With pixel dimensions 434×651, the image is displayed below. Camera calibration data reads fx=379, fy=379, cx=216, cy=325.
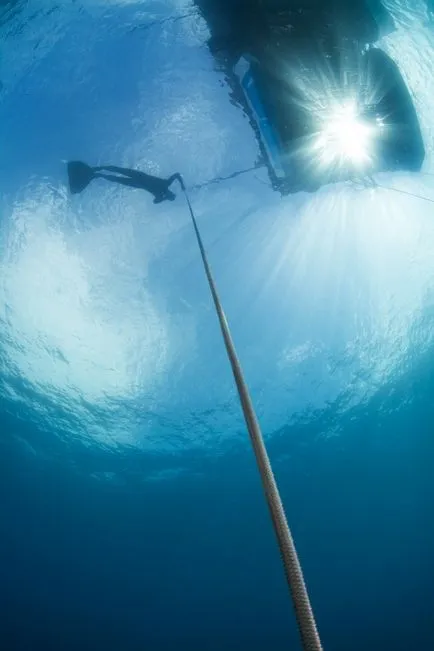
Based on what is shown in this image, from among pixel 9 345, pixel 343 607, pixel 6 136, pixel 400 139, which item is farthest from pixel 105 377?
pixel 343 607

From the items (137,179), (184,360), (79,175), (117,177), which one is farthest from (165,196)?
(184,360)

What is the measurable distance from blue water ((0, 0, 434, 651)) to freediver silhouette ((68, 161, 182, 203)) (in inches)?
8.2

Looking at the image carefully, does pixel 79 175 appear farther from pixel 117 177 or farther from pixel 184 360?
pixel 184 360

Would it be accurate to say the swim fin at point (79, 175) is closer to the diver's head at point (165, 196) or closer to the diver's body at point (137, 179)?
the diver's body at point (137, 179)

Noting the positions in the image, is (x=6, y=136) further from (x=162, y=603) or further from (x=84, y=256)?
Answer: (x=162, y=603)

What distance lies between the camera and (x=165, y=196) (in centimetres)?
805

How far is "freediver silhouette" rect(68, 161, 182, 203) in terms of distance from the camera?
765cm

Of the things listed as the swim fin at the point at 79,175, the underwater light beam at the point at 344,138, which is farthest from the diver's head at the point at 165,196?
the underwater light beam at the point at 344,138

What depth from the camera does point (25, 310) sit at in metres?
11.1

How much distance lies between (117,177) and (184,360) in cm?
603

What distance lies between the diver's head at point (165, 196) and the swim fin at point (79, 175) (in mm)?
1376

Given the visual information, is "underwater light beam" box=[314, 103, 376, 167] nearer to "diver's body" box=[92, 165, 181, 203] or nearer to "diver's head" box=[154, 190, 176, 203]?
"diver's body" box=[92, 165, 181, 203]

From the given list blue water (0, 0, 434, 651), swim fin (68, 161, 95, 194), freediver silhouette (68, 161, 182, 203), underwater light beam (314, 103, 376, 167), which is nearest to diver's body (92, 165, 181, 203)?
freediver silhouette (68, 161, 182, 203)

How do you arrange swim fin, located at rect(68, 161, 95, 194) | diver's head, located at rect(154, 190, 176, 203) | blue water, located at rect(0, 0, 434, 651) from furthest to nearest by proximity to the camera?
diver's head, located at rect(154, 190, 176, 203), swim fin, located at rect(68, 161, 95, 194), blue water, located at rect(0, 0, 434, 651)
